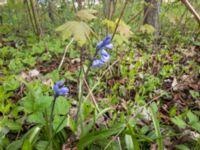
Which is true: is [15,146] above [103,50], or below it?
below

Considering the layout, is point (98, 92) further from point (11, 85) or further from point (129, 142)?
point (129, 142)

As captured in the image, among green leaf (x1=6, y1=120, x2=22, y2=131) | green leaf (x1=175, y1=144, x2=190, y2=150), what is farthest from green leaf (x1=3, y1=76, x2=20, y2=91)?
green leaf (x1=175, y1=144, x2=190, y2=150)

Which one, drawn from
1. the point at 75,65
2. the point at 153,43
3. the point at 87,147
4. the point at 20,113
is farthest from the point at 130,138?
the point at 153,43

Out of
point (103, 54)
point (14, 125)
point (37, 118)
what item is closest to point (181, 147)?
point (103, 54)

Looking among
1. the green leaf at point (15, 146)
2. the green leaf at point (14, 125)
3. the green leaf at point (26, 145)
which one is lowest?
the green leaf at point (15, 146)

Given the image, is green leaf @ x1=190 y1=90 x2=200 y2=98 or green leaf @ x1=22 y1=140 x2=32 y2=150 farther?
green leaf @ x1=190 y1=90 x2=200 y2=98

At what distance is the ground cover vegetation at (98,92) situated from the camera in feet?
5.48

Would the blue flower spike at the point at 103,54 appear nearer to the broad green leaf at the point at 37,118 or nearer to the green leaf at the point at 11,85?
the broad green leaf at the point at 37,118

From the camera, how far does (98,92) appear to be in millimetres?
2518

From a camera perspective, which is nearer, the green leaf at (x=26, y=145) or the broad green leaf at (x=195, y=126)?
the green leaf at (x=26, y=145)

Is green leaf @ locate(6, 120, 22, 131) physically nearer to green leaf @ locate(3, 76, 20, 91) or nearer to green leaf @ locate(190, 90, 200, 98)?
green leaf @ locate(3, 76, 20, 91)

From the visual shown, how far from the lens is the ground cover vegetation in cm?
167

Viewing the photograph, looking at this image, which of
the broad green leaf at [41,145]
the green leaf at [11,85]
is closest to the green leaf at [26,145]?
the broad green leaf at [41,145]

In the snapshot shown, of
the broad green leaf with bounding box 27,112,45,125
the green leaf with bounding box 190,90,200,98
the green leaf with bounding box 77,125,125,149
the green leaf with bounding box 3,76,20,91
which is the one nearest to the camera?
the green leaf with bounding box 77,125,125,149
